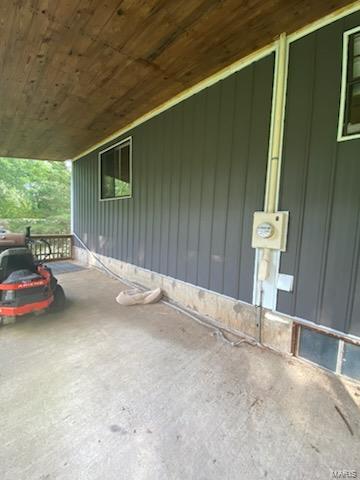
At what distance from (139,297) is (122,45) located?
10.0 feet

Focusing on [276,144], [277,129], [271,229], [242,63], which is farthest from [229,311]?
[242,63]

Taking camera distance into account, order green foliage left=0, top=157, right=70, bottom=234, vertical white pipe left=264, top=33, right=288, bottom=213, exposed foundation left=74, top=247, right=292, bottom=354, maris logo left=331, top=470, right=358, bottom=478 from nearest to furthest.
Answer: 1. maris logo left=331, top=470, right=358, bottom=478
2. vertical white pipe left=264, top=33, right=288, bottom=213
3. exposed foundation left=74, top=247, right=292, bottom=354
4. green foliage left=0, top=157, right=70, bottom=234

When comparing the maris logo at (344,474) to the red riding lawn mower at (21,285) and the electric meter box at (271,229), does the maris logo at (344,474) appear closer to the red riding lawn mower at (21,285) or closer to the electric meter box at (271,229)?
the electric meter box at (271,229)

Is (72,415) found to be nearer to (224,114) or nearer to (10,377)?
(10,377)

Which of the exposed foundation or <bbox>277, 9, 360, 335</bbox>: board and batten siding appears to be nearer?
<bbox>277, 9, 360, 335</bbox>: board and batten siding

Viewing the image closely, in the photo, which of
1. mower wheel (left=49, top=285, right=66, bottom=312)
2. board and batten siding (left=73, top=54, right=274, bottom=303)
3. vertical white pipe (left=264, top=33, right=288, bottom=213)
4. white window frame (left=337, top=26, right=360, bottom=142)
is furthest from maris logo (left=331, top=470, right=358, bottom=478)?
mower wheel (left=49, top=285, right=66, bottom=312)

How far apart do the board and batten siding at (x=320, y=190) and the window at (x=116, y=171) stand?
3.07 metres

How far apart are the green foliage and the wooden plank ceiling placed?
967 cm

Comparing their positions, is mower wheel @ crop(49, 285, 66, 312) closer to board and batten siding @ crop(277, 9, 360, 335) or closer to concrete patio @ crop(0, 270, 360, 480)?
concrete patio @ crop(0, 270, 360, 480)

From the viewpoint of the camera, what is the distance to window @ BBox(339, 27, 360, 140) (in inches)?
72.1

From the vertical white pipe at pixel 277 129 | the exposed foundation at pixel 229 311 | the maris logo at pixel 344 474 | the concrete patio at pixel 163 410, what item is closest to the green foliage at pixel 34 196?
the exposed foundation at pixel 229 311

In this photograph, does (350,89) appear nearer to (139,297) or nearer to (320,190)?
(320,190)

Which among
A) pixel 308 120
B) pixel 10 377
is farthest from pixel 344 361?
pixel 10 377

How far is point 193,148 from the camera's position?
315 centimetres
